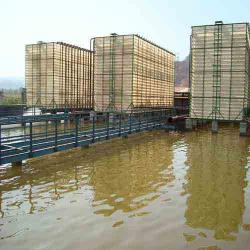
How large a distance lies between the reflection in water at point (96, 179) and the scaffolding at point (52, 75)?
1675 cm

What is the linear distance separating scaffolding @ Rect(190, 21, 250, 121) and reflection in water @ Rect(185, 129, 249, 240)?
18.4 feet

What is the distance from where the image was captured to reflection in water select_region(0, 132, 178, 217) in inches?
377

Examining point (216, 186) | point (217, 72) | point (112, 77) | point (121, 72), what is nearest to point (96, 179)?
point (216, 186)

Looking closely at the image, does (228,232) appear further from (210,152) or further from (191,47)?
(191,47)

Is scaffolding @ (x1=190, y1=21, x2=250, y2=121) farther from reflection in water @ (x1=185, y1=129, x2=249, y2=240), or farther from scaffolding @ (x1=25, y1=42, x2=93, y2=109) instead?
scaffolding @ (x1=25, y1=42, x2=93, y2=109)

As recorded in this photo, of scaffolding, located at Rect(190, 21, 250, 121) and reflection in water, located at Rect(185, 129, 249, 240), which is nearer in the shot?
reflection in water, located at Rect(185, 129, 249, 240)

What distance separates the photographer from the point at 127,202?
9.70 meters

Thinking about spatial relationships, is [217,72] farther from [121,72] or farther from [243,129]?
[121,72]

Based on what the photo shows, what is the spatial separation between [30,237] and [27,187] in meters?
4.02

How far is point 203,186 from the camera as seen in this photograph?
37.4 feet

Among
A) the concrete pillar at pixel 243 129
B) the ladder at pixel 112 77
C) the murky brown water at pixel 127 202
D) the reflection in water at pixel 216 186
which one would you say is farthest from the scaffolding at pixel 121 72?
the murky brown water at pixel 127 202

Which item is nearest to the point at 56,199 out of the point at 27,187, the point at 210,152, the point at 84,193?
the point at 84,193

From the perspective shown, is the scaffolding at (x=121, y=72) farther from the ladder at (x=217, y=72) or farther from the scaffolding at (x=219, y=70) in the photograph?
the ladder at (x=217, y=72)

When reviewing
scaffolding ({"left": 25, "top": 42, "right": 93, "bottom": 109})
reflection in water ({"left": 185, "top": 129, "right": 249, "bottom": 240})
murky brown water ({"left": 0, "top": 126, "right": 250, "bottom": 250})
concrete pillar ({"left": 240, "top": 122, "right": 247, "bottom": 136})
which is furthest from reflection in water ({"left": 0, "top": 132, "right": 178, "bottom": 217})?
scaffolding ({"left": 25, "top": 42, "right": 93, "bottom": 109})
